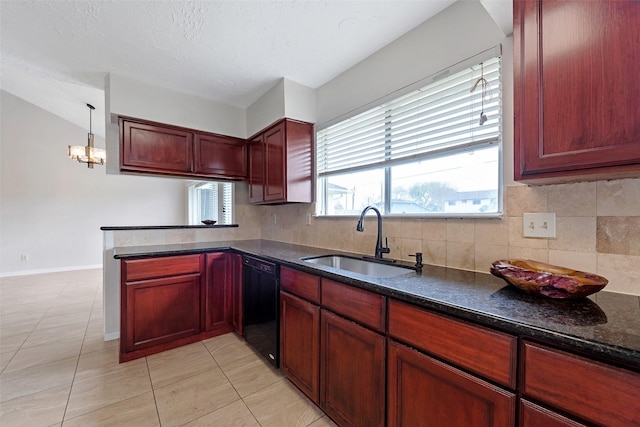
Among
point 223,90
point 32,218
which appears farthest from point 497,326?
point 32,218

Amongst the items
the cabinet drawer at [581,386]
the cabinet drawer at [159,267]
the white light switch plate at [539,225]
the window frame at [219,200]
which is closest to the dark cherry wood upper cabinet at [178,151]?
the window frame at [219,200]

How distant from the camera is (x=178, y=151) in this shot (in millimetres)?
2873

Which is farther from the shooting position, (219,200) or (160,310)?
(219,200)

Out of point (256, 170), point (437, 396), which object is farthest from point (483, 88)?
point (256, 170)

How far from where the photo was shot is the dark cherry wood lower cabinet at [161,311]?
2.20m

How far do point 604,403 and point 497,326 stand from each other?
0.26 m

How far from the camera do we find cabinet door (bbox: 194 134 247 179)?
3012mm

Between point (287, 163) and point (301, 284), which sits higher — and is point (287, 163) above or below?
above

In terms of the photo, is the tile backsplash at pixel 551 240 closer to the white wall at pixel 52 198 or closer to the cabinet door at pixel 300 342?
the cabinet door at pixel 300 342

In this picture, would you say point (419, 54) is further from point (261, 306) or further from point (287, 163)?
point (261, 306)

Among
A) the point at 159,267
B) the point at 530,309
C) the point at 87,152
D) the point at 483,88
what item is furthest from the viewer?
the point at 87,152

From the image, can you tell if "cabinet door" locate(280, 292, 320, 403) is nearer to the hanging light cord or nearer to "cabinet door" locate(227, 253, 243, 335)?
"cabinet door" locate(227, 253, 243, 335)

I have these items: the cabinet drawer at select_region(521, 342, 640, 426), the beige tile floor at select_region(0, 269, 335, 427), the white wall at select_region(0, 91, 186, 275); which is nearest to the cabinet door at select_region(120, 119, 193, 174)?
the beige tile floor at select_region(0, 269, 335, 427)

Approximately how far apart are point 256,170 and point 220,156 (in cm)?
46
